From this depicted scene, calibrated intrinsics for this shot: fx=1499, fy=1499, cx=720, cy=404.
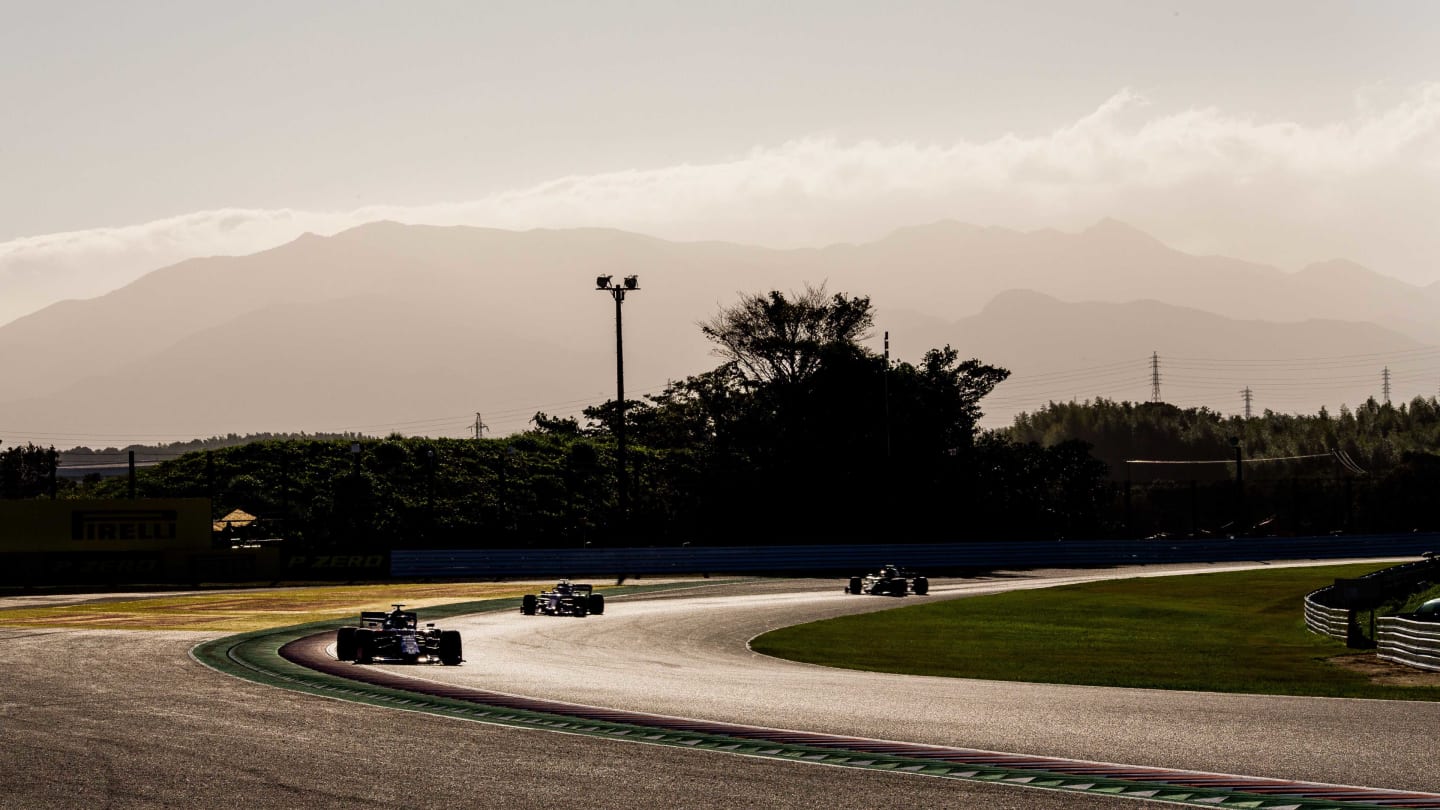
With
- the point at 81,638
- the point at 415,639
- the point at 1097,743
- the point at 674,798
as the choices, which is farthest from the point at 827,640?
the point at 674,798

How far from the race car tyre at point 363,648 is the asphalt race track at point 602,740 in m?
1.31

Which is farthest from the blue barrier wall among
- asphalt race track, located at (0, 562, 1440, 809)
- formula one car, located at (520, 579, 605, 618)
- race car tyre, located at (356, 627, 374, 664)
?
asphalt race track, located at (0, 562, 1440, 809)

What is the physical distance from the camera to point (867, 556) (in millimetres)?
75812

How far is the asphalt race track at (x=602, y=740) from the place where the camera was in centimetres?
1390

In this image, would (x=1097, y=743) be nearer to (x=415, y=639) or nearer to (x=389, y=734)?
(x=389, y=734)

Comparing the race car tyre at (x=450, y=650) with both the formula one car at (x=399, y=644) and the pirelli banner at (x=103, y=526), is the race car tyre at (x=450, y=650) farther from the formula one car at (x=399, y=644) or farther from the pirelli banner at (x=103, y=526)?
the pirelli banner at (x=103, y=526)

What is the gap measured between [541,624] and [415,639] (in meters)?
11.6

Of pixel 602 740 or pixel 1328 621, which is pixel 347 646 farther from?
pixel 1328 621

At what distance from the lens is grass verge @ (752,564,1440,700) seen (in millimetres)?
26031

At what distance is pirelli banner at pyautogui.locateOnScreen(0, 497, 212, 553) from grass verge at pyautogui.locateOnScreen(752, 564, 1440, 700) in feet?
106

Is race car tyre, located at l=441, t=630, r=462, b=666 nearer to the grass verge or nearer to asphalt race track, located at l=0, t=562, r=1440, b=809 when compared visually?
asphalt race track, located at l=0, t=562, r=1440, b=809

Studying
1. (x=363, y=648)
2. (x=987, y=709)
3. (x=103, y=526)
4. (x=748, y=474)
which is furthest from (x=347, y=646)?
(x=748, y=474)

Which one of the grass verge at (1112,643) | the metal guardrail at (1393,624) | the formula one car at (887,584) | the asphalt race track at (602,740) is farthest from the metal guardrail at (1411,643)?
the formula one car at (887,584)

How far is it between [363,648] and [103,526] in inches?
1550
